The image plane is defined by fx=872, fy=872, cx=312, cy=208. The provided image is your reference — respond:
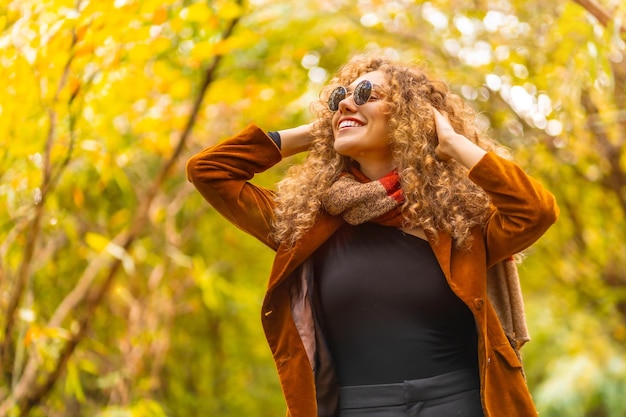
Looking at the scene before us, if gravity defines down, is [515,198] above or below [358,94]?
below

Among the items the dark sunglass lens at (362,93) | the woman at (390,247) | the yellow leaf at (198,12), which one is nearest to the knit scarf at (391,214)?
the woman at (390,247)

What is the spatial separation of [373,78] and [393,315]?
70 centimetres

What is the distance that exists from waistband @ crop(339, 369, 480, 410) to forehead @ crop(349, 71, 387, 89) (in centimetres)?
84

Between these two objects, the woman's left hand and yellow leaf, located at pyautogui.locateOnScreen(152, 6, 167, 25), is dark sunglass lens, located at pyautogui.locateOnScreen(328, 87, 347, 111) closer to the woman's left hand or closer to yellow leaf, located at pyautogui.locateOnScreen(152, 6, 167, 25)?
the woman's left hand

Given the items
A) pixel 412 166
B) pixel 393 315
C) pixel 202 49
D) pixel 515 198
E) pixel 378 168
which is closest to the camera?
pixel 515 198

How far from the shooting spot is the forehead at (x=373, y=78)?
2.50m

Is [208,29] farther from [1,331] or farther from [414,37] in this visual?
[414,37]

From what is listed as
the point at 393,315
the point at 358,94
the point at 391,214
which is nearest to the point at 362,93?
the point at 358,94

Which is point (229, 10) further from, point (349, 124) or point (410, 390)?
point (410, 390)

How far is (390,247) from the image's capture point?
92.2 inches

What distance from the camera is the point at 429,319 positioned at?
2275 millimetres

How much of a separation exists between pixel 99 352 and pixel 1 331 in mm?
1473

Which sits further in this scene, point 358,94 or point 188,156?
point 188,156

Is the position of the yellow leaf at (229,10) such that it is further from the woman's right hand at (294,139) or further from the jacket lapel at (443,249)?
the jacket lapel at (443,249)
